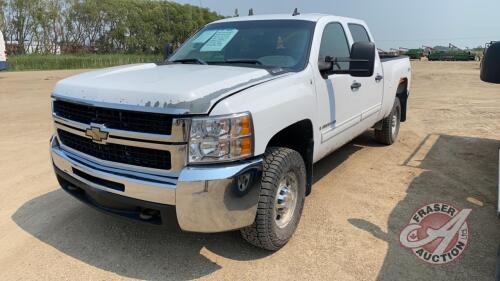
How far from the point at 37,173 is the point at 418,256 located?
4307 millimetres

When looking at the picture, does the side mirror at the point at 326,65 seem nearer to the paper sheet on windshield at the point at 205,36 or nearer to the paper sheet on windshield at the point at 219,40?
the paper sheet on windshield at the point at 219,40

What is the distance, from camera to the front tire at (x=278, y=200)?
2941 mm

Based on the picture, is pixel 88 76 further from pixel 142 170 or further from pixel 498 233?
pixel 498 233

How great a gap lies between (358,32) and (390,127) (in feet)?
6.01

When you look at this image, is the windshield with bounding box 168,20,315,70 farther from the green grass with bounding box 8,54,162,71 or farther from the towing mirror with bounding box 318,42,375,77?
the green grass with bounding box 8,54,162,71

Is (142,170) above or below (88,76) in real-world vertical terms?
below

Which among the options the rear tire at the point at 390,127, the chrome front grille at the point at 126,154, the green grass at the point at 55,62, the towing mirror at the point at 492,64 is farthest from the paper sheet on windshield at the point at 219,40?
the green grass at the point at 55,62

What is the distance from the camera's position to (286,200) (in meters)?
3.29

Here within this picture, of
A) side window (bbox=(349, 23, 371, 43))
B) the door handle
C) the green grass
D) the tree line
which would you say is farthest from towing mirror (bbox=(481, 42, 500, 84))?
the tree line

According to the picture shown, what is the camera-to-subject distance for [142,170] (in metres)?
2.75

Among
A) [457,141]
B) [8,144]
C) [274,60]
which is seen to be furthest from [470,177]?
[8,144]

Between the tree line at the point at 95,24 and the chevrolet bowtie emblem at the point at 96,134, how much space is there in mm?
37831

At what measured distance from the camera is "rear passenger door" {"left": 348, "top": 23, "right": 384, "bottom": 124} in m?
4.68

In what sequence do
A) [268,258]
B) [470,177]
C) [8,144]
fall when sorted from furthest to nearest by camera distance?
1. [8,144]
2. [470,177]
3. [268,258]
